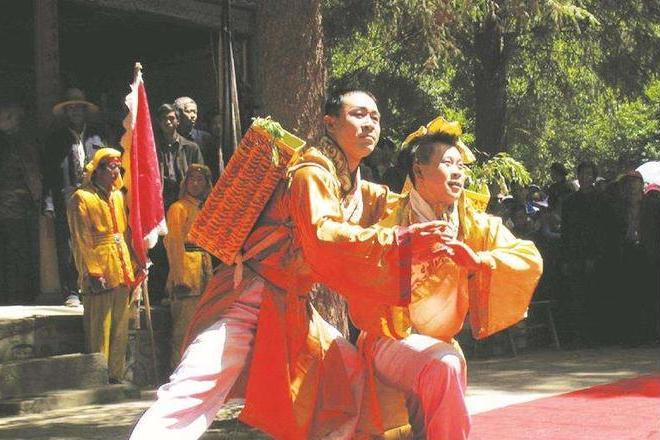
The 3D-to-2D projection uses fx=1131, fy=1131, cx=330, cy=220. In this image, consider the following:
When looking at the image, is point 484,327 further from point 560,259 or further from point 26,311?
point 560,259

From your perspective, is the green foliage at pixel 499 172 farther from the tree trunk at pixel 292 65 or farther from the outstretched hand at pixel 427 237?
the outstretched hand at pixel 427 237

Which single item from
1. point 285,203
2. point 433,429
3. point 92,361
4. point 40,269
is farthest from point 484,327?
point 40,269

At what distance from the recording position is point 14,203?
8867mm

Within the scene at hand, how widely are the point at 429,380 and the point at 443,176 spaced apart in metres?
0.81

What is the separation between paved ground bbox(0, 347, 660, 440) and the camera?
20.6 feet

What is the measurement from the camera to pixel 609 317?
11445 millimetres

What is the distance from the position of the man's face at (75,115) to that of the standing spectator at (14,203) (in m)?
0.59

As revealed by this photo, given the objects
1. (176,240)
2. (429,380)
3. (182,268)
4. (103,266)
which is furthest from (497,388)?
(429,380)

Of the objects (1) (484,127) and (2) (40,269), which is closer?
(2) (40,269)

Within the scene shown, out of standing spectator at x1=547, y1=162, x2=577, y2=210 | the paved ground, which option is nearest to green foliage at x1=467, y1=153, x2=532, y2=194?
standing spectator at x1=547, y1=162, x2=577, y2=210

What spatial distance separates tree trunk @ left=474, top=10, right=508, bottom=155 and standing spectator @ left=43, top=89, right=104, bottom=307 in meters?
7.74

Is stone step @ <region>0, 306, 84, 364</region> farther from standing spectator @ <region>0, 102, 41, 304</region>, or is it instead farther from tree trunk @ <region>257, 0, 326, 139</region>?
tree trunk @ <region>257, 0, 326, 139</region>

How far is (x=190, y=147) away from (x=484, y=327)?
493cm

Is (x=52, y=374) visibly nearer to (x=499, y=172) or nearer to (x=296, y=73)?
(x=296, y=73)
